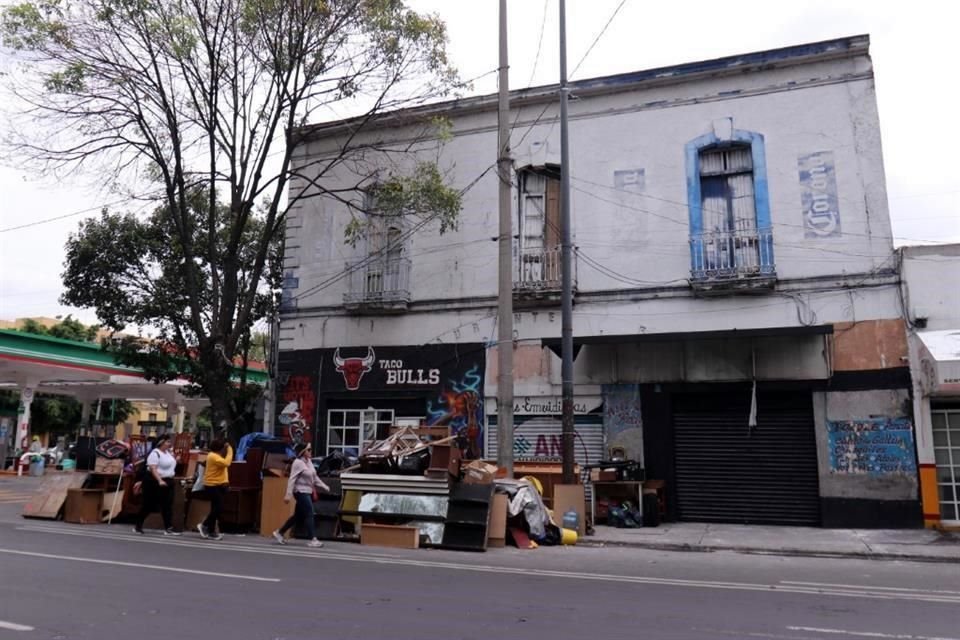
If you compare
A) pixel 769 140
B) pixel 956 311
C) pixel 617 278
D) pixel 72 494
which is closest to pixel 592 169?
pixel 617 278

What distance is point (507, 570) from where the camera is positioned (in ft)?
30.5

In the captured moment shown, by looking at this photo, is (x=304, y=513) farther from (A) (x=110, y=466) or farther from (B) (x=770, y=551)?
(B) (x=770, y=551)

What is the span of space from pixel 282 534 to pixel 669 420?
318 inches

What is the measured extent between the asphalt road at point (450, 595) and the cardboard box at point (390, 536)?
0.46 meters

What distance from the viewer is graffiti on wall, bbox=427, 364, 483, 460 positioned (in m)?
16.5

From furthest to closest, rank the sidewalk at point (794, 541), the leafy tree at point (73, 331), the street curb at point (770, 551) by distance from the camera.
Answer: the leafy tree at point (73, 331)
the sidewalk at point (794, 541)
the street curb at point (770, 551)

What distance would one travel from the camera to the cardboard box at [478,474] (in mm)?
12428

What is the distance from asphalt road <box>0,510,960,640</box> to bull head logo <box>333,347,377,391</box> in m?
7.12

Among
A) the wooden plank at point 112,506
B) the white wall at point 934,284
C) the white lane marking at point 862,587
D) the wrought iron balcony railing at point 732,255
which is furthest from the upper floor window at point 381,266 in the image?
the white lane marking at point 862,587

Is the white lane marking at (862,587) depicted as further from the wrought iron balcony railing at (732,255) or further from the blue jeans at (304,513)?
the wrought iron balcony railing at (732,255)

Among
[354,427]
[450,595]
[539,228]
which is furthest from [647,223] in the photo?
[450,595]

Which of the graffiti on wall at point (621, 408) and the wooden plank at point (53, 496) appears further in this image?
the graffiti on wall at point (621, 408)

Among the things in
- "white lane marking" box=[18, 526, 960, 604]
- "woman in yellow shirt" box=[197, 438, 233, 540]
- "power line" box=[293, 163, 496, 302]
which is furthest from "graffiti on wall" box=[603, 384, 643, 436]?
"woman in yellow shirt" box=[197, 438, 233, 540]

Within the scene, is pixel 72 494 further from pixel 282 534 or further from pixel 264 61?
Answer: pixel 264 61
